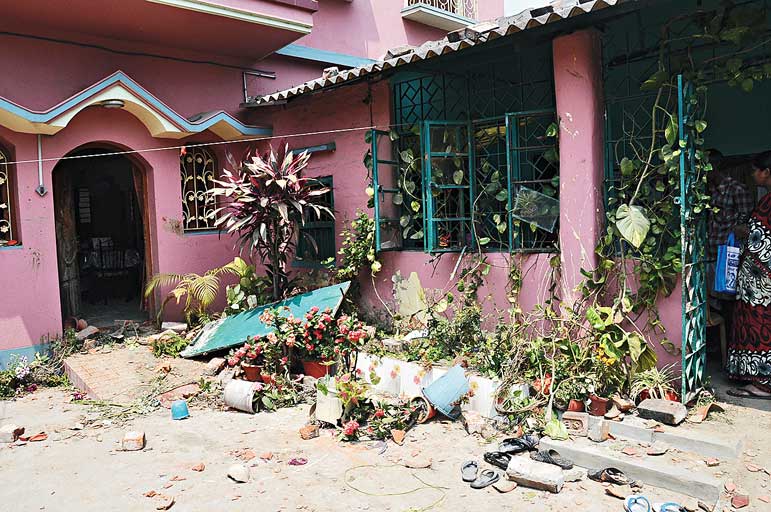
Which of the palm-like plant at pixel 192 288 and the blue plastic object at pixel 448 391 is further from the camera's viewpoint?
the palm-like plant at pixel 192 288

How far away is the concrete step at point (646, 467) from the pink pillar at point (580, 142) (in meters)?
1.69

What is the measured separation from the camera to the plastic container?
19.9ft

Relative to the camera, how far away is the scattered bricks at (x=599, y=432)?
15.9ft

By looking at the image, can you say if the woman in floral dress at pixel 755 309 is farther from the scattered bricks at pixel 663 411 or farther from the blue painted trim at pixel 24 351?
the blue painted trim at pixel 24 351

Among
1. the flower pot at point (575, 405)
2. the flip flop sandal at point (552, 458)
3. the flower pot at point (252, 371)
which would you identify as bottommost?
the flip flop sandal at point (552, 458)

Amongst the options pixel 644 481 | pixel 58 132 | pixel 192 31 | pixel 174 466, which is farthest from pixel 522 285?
pixel 58 132

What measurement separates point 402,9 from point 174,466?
9.72 meters

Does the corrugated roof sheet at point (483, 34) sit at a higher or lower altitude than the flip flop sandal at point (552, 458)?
higher

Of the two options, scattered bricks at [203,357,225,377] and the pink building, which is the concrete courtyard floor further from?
the pink building

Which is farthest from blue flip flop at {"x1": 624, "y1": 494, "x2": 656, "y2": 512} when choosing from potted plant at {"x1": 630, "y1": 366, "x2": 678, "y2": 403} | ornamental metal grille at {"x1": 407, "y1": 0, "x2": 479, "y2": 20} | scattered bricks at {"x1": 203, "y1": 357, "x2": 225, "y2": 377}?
ornamental metal grille at {"x1": 407, "y1": 0, "x2": 479, "y2": 20}

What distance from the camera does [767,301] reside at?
531 centimetres

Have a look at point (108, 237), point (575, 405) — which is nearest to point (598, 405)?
point (575, 405)

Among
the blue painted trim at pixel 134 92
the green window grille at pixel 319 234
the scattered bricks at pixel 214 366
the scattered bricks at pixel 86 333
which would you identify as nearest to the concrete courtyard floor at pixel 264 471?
the scattered bricks at pixel 214 366

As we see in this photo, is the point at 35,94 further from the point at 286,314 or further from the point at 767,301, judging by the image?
the point at 767,301
